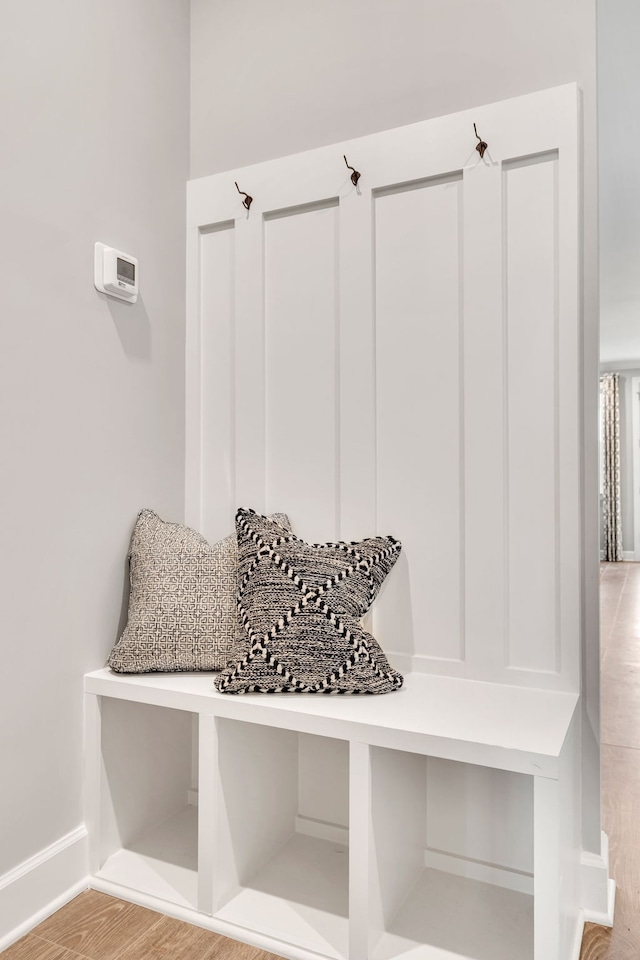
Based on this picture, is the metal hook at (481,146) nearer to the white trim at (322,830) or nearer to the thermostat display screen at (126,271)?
the thermostat display screen at (126,271)

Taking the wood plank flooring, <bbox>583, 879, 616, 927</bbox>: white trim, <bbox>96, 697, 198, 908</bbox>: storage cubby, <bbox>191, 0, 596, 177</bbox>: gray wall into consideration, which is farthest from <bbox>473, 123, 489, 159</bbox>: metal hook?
the wood plank flooring

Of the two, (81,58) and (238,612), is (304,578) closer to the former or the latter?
(238,612)

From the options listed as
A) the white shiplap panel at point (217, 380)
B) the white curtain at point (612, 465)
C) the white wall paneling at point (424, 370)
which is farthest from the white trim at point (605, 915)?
the white curtain at point (612, 465)

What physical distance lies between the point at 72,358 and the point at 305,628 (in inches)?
34.1

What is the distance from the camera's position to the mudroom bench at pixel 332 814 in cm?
129

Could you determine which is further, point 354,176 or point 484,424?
point 354,176

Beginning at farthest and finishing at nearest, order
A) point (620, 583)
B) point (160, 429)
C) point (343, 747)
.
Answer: point (620, 583), point (160, 429), point (343, 747)

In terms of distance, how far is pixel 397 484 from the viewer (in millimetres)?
1726

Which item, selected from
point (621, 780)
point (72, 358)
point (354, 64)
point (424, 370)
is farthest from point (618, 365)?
point (72, 358)

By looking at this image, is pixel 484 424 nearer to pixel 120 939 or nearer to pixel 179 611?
pixel 179 611

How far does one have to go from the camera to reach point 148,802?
1.84 metres

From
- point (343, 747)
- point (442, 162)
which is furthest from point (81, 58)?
point (343, 747)

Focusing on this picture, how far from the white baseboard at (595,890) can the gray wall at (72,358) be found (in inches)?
48.4

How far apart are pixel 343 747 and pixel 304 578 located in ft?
1.86
